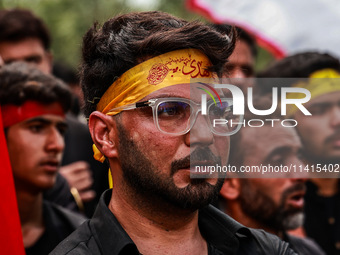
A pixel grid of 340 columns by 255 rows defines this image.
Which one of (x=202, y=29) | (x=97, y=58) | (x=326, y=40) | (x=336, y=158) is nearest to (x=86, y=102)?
(x=97, y=58)

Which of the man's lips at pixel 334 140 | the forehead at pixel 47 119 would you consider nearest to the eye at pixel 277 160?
the man's lips at pixel 334 140

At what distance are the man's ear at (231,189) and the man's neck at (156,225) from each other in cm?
156

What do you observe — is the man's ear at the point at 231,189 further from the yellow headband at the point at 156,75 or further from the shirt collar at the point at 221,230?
the yellow headband at the point at 156,75

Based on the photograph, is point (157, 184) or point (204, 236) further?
point (204, 236)

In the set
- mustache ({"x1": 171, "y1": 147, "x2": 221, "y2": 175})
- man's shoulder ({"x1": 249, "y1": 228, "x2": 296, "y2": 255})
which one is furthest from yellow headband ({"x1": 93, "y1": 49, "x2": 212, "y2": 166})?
man's shoulder ({"x1": 249, "y1": 228, "x2": 296, "y2": 255})

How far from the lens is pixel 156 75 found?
2445 millimetres

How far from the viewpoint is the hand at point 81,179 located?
4.80 metres

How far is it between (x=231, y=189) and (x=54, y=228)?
4.17ft

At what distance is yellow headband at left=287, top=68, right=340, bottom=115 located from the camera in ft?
16.1

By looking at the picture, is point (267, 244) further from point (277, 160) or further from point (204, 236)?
point (277, 160)

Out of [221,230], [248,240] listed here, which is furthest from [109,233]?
[248,240]

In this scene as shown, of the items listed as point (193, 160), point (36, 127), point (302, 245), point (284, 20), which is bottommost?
point (302, 245)

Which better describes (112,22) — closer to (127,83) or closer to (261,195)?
(127,83)

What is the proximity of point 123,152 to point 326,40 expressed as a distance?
493 centimetres
